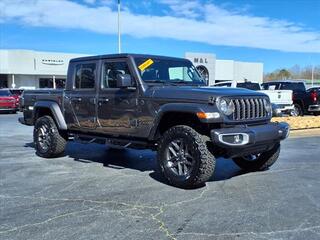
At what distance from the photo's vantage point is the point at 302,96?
2284cm

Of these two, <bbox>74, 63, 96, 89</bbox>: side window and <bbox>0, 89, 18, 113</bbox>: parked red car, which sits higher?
<bbox>74, 63, 96, 89</bbox>: side window

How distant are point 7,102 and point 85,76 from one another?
21704mm

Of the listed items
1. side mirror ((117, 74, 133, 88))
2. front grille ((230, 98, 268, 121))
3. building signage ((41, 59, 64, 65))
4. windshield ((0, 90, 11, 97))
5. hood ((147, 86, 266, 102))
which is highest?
building signage ((41, 59, 64, 65))

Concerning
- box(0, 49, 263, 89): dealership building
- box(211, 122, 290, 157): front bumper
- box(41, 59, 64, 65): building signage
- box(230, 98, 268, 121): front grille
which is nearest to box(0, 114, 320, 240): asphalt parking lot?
box(211, 122, 290, 157): front bumper

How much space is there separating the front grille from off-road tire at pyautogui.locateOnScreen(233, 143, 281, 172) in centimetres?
87

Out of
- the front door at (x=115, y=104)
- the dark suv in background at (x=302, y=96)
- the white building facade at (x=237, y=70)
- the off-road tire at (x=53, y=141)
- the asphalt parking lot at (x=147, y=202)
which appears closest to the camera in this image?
the asphalt parking lot at (x=147, y=202)

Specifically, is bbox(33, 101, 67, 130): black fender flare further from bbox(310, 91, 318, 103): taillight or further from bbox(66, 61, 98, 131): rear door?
bbox(310, 91, 318, 103): taillight

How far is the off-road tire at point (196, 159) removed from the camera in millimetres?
6407

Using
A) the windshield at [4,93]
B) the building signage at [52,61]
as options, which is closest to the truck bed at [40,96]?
the windshield at [4,93]

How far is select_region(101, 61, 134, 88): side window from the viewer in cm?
788

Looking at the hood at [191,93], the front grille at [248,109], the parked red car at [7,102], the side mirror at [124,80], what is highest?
the side mirror at [124,80]

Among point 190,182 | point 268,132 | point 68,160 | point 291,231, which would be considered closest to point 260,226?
point 291,231

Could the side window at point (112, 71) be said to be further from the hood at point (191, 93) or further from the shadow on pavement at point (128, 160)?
the shadow on pavement at point (128, 160)

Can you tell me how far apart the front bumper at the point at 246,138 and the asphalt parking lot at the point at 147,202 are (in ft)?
1.85
